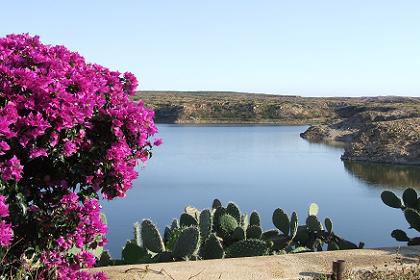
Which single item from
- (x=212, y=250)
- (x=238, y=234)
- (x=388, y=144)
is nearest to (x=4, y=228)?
(x=212, y=250)

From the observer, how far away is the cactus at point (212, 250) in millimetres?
6113

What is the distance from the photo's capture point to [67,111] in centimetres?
364

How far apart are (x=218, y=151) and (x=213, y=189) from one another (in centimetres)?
2057

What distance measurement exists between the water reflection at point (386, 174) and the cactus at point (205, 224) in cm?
2156

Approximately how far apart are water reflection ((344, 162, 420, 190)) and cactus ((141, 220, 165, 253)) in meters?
22.1

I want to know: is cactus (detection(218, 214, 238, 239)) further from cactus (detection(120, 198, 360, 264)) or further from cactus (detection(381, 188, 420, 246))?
cactus (detection(381, 188, 420, 246))

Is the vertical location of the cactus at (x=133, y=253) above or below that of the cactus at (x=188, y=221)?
below

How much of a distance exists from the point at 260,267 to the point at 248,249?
1.28 meters

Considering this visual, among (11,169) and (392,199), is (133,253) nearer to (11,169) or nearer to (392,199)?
(11,169)

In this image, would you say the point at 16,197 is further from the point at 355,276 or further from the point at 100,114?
the point at 355,276

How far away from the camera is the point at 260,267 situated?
5004mm

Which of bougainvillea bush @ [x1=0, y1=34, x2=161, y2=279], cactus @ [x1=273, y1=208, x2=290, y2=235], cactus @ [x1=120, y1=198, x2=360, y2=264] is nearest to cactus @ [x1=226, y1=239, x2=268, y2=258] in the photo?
cactus @ [x1=120, y1=198, x2=360, y2=264]

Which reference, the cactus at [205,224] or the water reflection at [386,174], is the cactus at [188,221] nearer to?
the cactus at [205,224]

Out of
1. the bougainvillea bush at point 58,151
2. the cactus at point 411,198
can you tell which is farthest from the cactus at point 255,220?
the bougainvillea bush at point 58,151
